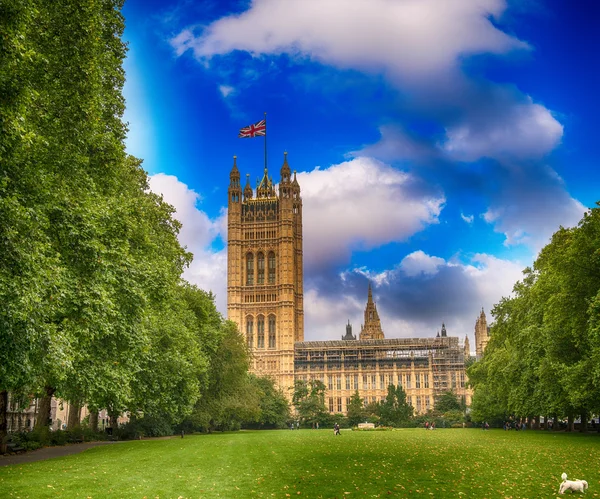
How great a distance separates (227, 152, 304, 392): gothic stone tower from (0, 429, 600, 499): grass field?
113 metres

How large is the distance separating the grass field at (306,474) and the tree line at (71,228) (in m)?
2.87

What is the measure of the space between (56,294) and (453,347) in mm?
126021

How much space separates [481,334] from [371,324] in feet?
96.3

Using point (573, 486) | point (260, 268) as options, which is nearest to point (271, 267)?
point (260, 268)

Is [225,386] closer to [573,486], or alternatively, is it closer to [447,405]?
[573,486]

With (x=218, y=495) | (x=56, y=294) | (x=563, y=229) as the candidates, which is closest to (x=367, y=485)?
(x=218, y=495)

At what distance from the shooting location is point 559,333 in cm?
3791

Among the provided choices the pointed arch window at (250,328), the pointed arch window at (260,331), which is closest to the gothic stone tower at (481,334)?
the pointed arch window at (260,331)

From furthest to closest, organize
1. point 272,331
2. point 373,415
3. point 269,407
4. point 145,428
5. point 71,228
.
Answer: point 272,331 → point 373,415 → point 269,407 → point 145,428 → point 71,228

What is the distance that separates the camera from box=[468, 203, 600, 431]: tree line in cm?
3375

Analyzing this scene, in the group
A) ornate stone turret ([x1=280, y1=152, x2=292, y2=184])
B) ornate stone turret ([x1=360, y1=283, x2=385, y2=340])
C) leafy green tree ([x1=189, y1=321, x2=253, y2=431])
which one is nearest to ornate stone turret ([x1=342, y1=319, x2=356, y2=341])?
ornate stone turret ([x1=360, y1=283, x2=385, y2=340])

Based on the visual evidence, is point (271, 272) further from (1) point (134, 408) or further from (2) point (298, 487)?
(2) point (298, 487)

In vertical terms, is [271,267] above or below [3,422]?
above

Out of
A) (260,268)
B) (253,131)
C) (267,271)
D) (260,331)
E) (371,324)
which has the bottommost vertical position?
(260,331)
